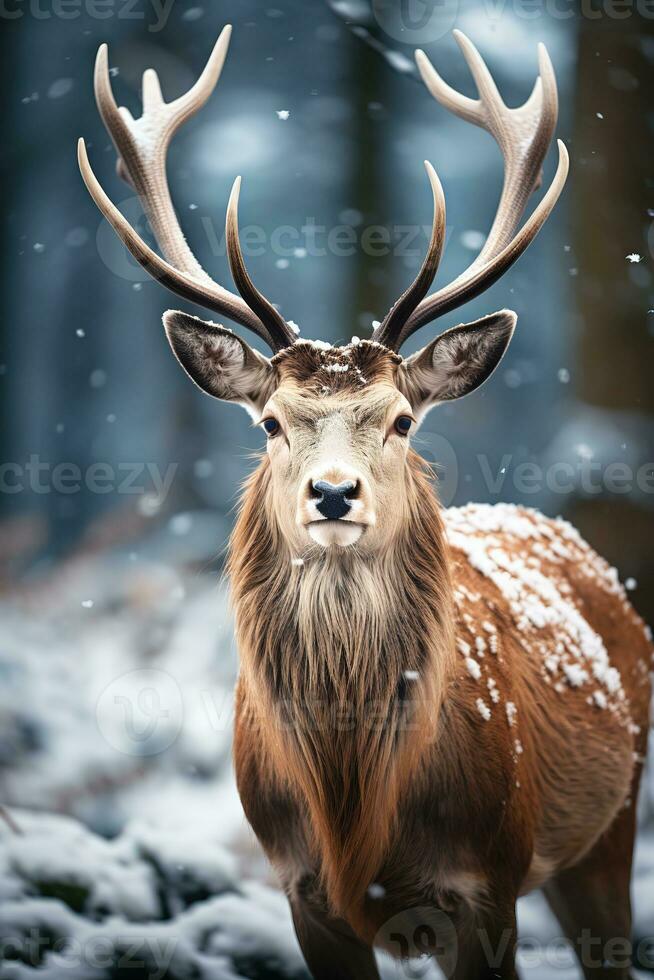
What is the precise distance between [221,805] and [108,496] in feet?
3.33

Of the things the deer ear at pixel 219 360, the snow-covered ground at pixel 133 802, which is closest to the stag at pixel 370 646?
the deer ear at pixel 219 360

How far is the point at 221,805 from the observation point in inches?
115

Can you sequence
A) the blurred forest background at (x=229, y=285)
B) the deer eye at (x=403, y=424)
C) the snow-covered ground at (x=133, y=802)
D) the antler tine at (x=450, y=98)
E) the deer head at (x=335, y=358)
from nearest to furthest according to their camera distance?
the deer head at (x=335, y=358), the deer eye at (x=403, y=424), the antler tine at (x=450, y=98), the snow-covered ground at (x=133, y=802), the blurred forest background at (x=229, y=285)

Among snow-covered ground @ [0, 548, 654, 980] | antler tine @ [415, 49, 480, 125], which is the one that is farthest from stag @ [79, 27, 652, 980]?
snow-covered ground @ [0, 548, 654, 980]

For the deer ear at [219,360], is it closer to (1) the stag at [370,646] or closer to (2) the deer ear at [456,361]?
(1) the stag at [370,646]

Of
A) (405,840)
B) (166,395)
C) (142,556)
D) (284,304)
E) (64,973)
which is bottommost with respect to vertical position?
(64,973)

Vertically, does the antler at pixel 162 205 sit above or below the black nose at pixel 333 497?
above

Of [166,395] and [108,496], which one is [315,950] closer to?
[108,496]

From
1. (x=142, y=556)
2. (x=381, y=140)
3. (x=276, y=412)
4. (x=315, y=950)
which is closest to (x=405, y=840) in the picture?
(x=315, y=950)

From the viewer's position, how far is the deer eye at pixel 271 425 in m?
1.86

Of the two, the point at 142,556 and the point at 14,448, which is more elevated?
the point at 14,448

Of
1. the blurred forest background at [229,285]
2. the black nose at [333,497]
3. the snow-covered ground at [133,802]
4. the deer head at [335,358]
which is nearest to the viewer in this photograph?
the black nose at [333,497]

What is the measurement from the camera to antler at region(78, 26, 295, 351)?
6.44 feet

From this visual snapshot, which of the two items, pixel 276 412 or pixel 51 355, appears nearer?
pixel 276 412
